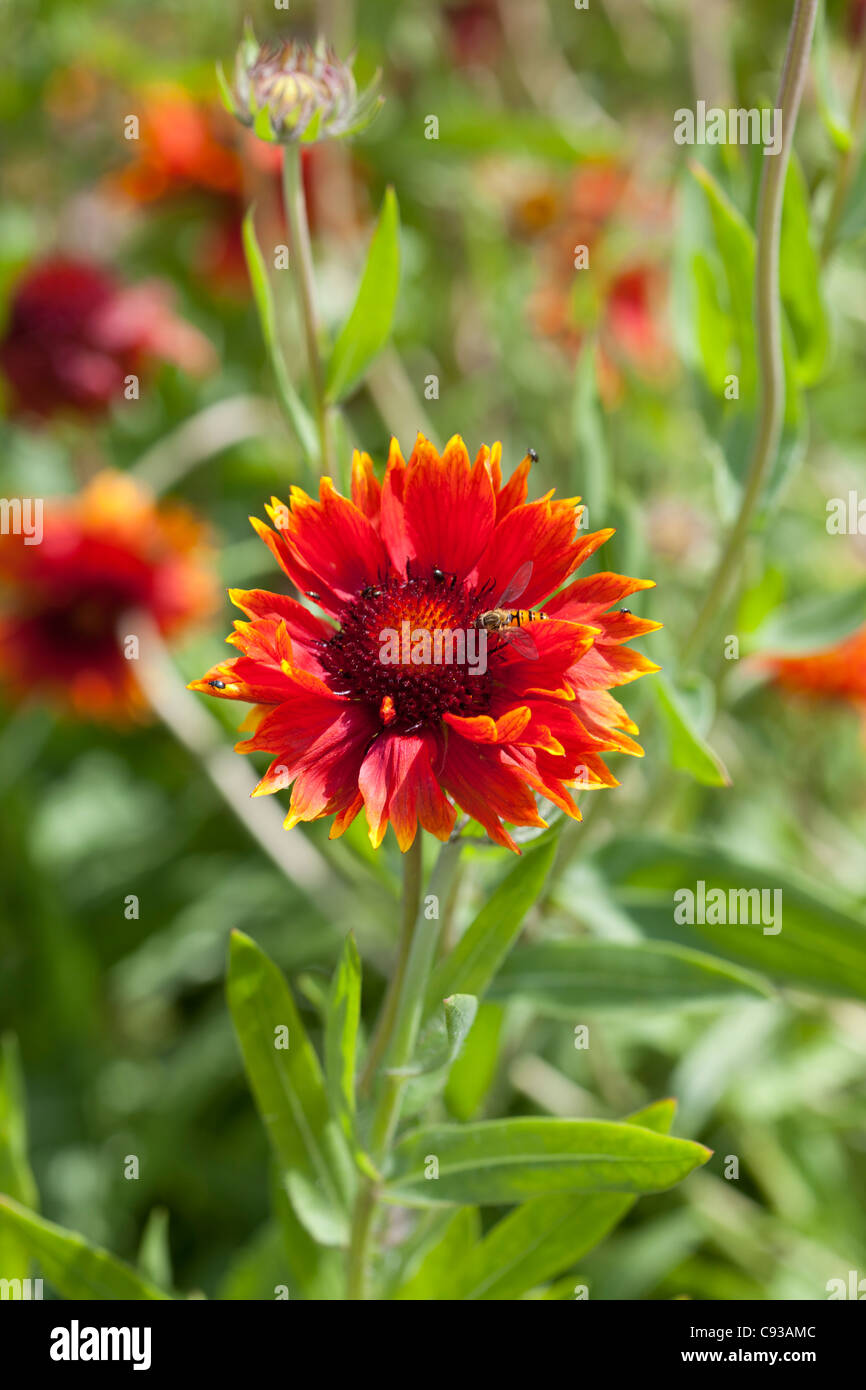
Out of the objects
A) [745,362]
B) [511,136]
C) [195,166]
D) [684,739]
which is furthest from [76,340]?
[684,739]

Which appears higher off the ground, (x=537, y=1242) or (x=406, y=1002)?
(x=406, y=1002)

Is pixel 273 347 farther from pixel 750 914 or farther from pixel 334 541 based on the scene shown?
pixel 750 914

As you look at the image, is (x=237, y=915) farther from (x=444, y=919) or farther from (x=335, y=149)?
(x=335, y=149)

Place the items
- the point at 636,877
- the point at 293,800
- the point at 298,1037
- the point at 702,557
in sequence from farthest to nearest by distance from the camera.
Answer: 1. the point at 702,557
2. the point at 636,877
3. the point at 298,1037
4. the point at 293,800

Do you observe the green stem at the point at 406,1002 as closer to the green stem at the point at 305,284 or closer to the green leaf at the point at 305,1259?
the green leaf at the point at 305,1259

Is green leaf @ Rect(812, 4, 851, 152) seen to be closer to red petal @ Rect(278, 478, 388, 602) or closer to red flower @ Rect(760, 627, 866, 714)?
red petal @ Rect(278, 478, 388, 602)

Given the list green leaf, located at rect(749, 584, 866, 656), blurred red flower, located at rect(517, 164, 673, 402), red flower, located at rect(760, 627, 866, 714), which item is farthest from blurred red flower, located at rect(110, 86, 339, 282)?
green leaf, located at rect(749, 584, 866, 656)
